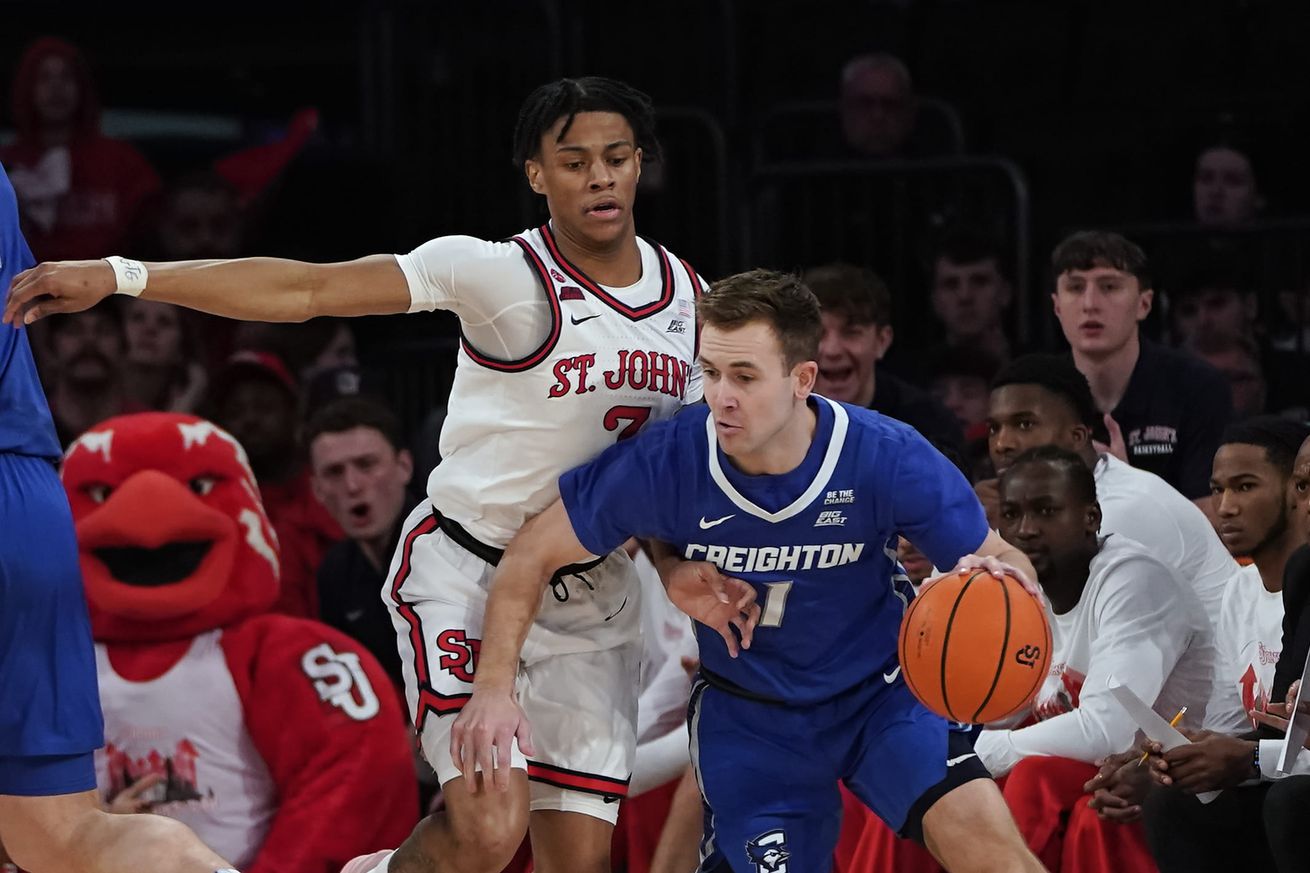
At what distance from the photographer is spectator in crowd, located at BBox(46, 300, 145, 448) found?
796 centimetres

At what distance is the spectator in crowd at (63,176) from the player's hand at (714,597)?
4.82 m

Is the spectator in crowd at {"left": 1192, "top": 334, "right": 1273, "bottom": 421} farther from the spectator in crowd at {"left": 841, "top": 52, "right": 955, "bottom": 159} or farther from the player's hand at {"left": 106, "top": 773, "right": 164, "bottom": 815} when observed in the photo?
the player's hand at {"left": 106, "top": 773, "right": 164, "bottom": 815}

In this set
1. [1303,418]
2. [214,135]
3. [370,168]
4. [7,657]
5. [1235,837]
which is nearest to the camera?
[7,657]

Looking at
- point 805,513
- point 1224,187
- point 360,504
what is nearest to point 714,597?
point 805,513

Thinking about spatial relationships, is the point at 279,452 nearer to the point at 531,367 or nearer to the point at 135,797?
the point at 135,797

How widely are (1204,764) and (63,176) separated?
5659mm

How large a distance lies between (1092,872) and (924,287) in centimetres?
334

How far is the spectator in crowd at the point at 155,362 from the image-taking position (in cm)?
809

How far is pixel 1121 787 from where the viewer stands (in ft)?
16.0

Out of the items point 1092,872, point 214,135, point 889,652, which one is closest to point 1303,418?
point 1092,872

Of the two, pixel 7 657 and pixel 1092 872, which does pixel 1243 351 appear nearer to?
A: pixel 1092 872

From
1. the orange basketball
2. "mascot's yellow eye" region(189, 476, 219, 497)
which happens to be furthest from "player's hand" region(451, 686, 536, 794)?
"mascot's yellow eye" region(189, 476, 219, 497)

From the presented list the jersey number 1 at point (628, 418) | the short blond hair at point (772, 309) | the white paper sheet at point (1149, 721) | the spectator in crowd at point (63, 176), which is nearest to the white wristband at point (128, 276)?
the jersey number 1 at point (628, 418)

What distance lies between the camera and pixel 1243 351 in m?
7.03
